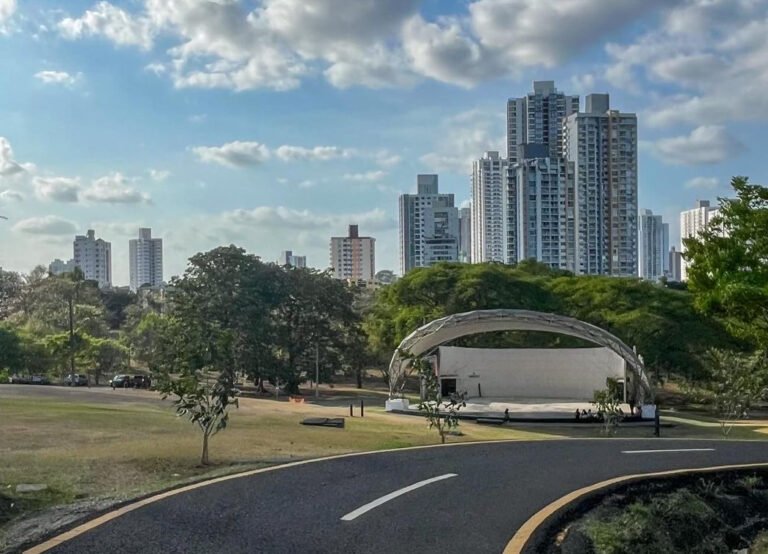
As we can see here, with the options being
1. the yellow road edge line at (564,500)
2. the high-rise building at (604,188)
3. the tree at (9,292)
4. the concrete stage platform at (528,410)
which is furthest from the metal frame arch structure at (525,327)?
the tree at (9,292)

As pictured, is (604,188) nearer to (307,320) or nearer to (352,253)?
(307,320)

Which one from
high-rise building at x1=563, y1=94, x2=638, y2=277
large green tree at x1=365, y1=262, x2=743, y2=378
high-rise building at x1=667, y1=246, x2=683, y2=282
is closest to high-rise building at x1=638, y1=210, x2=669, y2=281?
high-rise building at x1=667, y1=246, x2=683, y2=282

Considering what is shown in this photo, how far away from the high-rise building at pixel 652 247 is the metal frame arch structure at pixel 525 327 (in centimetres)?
9112

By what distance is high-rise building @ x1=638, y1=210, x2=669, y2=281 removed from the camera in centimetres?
12488

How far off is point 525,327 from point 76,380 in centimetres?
3168

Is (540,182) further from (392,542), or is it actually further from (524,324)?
(392,542)

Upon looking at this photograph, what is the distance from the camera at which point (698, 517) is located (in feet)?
29.7

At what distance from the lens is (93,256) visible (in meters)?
146

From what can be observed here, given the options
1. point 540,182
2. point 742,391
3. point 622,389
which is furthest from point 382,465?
point 540,182

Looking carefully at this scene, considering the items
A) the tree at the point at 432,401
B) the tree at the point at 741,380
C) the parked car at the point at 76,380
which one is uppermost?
the tree at the point at 741,380

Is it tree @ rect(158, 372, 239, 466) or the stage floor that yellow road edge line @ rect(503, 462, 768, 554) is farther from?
the stage floor

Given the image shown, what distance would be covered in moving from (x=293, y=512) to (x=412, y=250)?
102m

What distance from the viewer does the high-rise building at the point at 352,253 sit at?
467 feet

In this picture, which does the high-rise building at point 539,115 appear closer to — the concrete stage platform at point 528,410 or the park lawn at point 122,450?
the concrete stage platform at point 528,410
